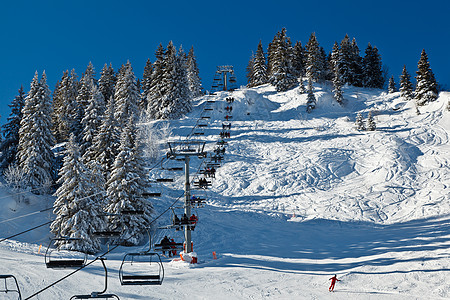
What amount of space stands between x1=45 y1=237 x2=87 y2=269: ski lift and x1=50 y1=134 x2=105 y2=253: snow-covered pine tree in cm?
97

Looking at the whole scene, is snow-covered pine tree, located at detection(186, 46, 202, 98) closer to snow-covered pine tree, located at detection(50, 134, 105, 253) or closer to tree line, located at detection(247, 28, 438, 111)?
tree line, located at detection(247, 28, 438, 111)

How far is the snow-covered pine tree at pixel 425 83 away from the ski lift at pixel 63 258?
54.6 metres

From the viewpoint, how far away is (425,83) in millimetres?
56344

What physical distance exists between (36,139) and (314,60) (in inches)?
2121

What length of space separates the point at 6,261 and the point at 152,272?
8.83m

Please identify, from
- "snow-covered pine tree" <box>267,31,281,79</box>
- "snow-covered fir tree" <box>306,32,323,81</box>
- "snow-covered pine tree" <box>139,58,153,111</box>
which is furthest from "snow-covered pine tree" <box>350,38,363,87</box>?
"snow-covered pine tree" <box>139,58,153,111</box>

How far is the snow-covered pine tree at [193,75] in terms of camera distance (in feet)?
259

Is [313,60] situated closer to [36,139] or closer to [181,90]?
[181,90]

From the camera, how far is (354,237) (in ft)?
95.3

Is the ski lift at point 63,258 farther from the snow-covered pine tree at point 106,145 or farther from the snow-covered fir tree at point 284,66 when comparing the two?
the snow-covered fir tree at point 284,66

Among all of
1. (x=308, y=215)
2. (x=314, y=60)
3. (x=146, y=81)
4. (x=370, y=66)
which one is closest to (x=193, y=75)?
(x=146, y=81)

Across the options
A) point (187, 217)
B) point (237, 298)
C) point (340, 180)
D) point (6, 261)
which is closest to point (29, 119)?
point (6, 261)

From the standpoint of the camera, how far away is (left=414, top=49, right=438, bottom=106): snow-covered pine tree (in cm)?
5566


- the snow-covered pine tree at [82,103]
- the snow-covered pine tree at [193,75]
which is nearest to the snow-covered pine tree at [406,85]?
the snow-covered pine tree at [193,75]
